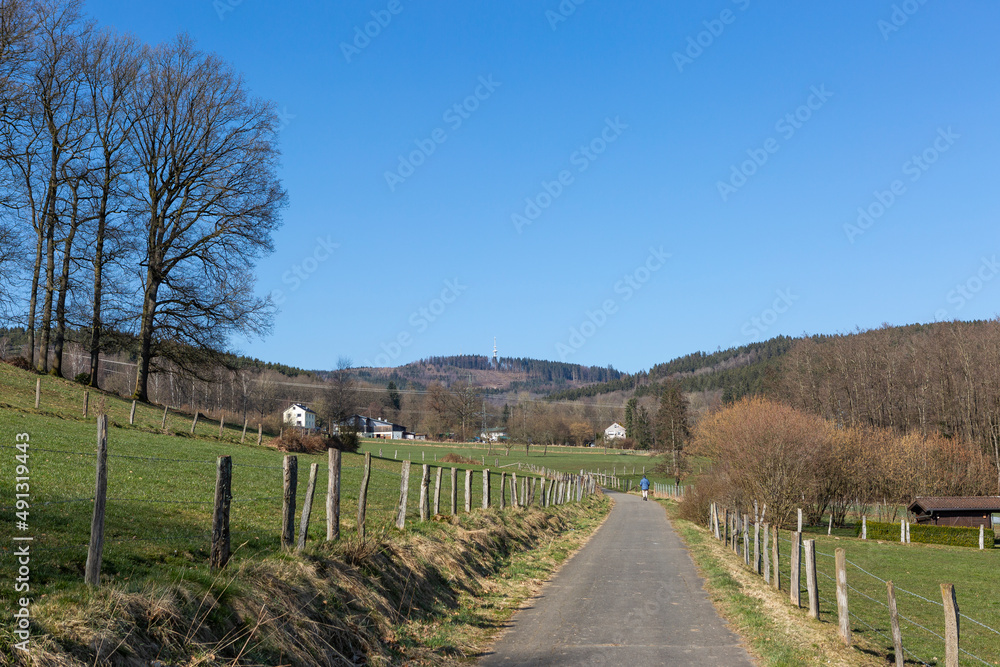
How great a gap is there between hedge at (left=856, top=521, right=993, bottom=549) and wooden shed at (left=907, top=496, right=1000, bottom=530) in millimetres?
3264

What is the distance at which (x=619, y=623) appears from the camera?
37.3 feet

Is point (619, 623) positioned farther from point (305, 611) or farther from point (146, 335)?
point (146, 335)

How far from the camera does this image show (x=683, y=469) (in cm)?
9906

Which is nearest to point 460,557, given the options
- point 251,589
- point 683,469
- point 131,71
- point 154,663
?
point 251,589

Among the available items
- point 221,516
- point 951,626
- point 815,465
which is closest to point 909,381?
point 815,465

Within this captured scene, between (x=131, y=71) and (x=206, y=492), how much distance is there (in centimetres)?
3116

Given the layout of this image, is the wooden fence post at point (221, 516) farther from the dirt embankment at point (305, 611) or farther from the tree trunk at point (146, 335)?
the tree trunk at point (146, 335)

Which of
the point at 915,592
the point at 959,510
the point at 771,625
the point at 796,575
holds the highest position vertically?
the point at 796,575

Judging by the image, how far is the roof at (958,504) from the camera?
178 feet

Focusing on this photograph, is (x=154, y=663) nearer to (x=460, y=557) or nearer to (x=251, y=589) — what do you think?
(x=251, y=589)

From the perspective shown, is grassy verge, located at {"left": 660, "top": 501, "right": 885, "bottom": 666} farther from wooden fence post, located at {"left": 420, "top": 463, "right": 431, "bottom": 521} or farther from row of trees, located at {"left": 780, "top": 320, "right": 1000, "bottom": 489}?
row of trees, located at {"left": 780, "top": 320, "right": 1000, "bottom": 489}

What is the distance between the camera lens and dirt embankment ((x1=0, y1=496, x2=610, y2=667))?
5.76 meters

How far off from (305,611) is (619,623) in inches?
213

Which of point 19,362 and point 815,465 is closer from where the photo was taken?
point 19,362
